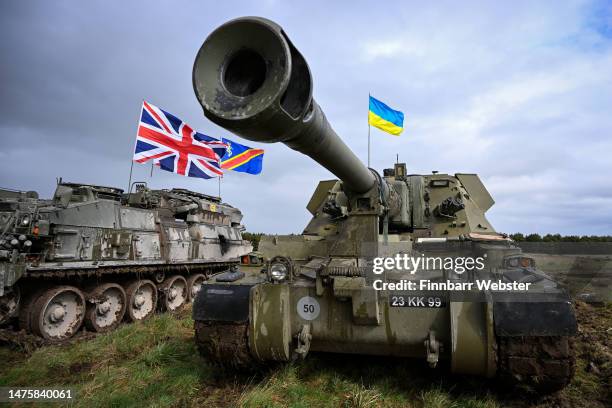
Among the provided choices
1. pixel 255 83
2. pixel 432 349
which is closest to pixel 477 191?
pixel 432 349

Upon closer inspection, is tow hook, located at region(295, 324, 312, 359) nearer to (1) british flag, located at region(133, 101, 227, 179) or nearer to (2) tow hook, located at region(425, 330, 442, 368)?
(2) tow hook, located at region(425, 330, 442, 368)

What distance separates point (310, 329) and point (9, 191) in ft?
26.1

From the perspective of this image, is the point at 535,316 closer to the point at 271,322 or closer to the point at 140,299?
the point at 271,322

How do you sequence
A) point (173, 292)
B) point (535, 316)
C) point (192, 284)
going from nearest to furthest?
1. point (535, 316)
2. point (173, 292)
3. point (192, 284)

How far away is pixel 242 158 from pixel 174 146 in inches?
163

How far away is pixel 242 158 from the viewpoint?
17.1m

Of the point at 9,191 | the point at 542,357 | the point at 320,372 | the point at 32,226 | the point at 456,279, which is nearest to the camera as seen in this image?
the point at 542,357

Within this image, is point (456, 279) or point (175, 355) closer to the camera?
point (456, 279)

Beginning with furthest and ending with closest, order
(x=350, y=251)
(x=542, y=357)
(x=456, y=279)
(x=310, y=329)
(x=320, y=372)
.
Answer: (x=320, y=372) < (x=350, y=251) < (x=310, y=329) < (x=456, y=279) < (x=542, y=357)

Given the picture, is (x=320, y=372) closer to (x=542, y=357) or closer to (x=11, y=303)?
(x=542, y=357)

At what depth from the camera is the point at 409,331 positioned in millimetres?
4180

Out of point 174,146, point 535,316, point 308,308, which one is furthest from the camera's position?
point 174,146

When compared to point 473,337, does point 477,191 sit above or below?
above

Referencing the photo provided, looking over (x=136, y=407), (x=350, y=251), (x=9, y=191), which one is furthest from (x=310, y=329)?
(x=9, y=191)
